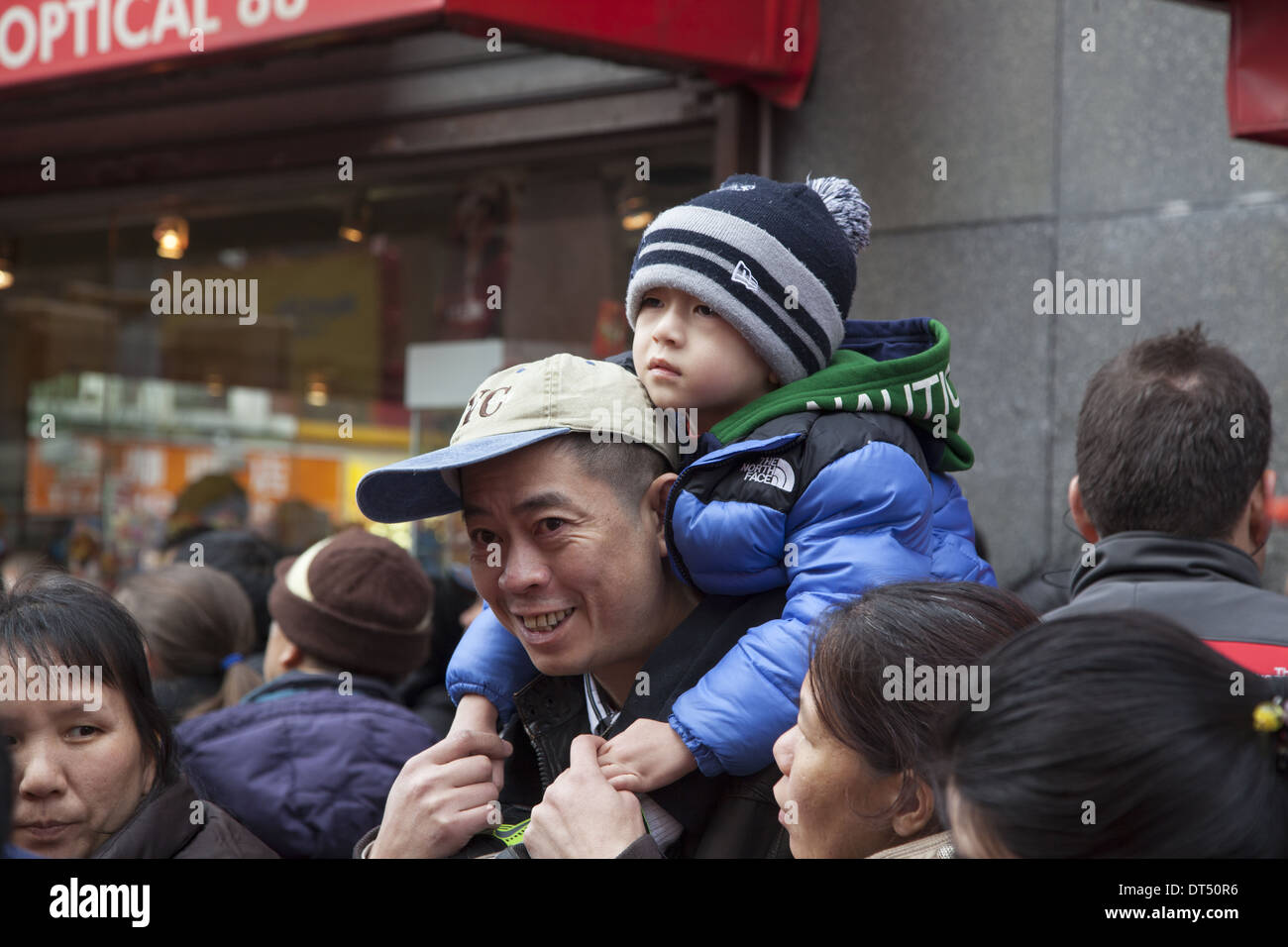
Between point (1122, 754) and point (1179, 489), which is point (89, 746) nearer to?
point (1122, 754)

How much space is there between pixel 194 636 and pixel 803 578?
2671 mm

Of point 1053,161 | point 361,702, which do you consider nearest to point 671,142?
point 1053,161

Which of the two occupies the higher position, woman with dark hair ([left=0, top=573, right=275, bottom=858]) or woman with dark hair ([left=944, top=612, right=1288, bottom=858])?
woman with dark hair ([left=944, top=612, right=1288, bottom=858])

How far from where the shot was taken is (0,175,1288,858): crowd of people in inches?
62.2

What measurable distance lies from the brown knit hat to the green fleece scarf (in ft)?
6.01

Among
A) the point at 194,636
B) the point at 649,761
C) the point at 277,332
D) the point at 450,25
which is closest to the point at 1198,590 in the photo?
the point at 649,761

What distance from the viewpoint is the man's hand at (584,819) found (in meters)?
2.01

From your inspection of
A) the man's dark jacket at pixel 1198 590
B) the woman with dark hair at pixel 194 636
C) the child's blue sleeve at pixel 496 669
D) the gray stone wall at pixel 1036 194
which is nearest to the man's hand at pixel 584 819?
the child's blue sleeve at pixel 496 669

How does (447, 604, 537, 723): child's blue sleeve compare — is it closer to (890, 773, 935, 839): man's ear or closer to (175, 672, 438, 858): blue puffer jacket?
(890, 773, 935, 839): man's ear

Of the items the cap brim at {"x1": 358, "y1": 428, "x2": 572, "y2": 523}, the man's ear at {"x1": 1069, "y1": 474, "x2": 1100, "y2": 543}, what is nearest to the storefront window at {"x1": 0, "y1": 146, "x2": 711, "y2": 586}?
the man's ear at {"x1": 1069, "y1": 474, "x2": 1100, "y2": 543}

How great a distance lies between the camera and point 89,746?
269 cm

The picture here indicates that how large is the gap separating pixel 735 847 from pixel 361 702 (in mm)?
1729

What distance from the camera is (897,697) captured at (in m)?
1.93
